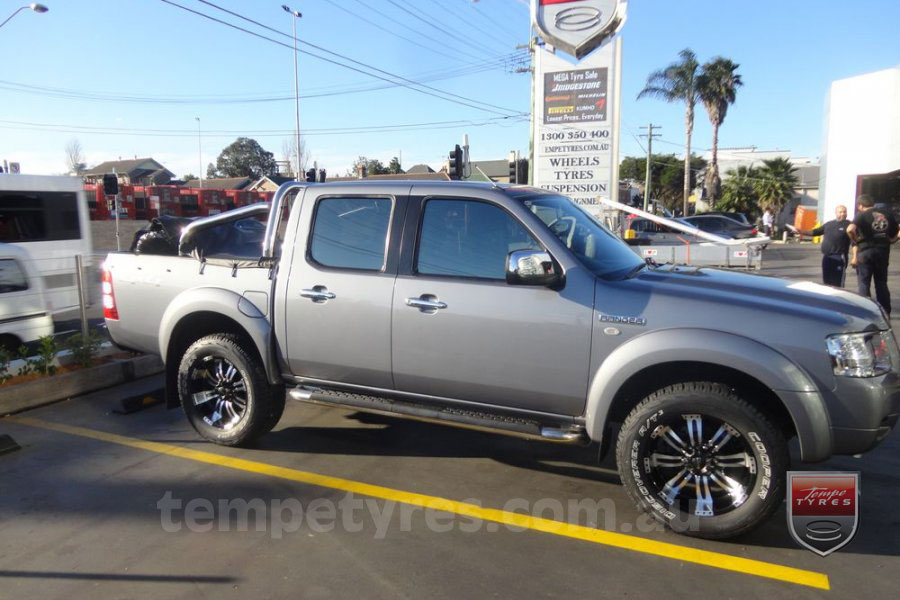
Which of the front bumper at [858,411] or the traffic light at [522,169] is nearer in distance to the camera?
the front bumper at [858,411]

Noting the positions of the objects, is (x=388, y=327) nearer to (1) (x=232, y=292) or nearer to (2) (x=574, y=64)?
(1) (x=232, y=292)

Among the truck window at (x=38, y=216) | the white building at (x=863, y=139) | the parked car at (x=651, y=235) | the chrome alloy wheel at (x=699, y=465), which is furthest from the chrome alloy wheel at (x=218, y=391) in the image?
the white building at (x=863, y=139)

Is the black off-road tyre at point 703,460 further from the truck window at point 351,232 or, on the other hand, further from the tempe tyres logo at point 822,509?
the truck window at point 351,232

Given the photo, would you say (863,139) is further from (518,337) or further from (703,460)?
(518,337)

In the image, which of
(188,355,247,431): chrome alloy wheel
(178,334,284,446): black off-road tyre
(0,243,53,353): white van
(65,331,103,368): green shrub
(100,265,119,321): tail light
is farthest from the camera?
(0,243,53,353): white van

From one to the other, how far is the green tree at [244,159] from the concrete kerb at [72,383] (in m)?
117

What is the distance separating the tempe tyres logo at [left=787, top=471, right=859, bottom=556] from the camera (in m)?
3.48

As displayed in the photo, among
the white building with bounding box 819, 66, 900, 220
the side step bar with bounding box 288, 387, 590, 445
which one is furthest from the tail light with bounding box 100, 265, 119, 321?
the white building with bounding box 819, 66, 900, 220

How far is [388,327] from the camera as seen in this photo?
4336 millimetres

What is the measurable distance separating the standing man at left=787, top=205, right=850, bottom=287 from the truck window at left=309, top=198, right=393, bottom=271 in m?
8.31

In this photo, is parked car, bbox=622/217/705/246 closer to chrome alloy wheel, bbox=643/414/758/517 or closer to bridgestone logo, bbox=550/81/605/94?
bridgestone logo, bbox=550/81/605/94

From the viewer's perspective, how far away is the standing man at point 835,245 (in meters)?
10.5

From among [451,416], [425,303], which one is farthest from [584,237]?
[451,416]

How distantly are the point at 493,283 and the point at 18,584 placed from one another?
2965mm
